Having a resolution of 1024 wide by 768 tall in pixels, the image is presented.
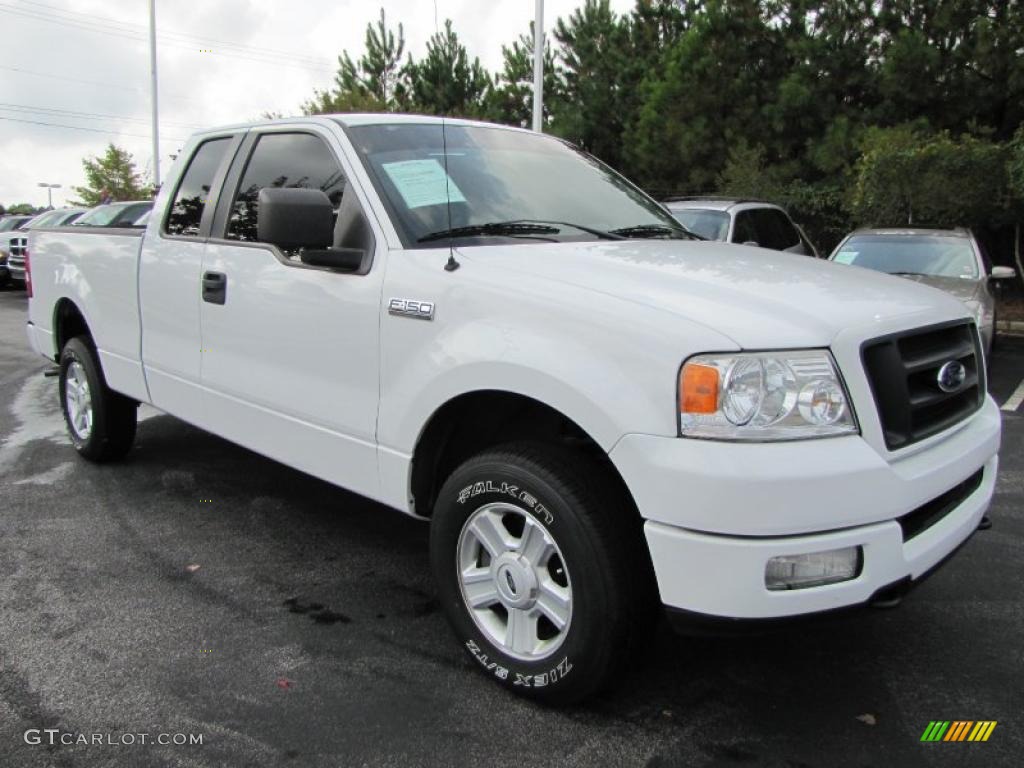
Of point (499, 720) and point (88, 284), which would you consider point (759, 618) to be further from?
point (88, 284)

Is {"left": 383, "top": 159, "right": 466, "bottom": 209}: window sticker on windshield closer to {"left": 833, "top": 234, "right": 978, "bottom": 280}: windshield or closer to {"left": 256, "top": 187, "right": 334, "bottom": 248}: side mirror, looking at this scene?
{"left": 256, "top": 187, "right": 334, "bottom": 248}: side mirror

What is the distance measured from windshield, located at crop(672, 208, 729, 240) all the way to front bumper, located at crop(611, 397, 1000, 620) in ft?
21.9

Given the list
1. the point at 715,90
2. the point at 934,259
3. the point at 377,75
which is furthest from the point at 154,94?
the point at 934,259

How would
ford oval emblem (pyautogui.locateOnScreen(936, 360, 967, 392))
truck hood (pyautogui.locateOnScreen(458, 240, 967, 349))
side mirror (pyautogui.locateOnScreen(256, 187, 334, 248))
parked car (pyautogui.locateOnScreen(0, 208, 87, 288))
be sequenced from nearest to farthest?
truck hood (pyautogui.locateOnScreen(458, 240, 967, 349)) < ford oval emblem (pyautogui.locateOnScreen(936, 360, 967, 392)) < side mirror (pyautogui.locateOnScreen(256, 187, 334, 248)) < parked car (pyautogui.locateOnScreen(0, 208, 87, 288))

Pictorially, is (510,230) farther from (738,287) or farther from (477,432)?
(738,287)

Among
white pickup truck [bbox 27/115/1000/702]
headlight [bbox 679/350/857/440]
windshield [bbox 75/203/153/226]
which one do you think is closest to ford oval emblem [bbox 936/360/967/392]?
white pickup truck [bbox 27/115/1000/702]

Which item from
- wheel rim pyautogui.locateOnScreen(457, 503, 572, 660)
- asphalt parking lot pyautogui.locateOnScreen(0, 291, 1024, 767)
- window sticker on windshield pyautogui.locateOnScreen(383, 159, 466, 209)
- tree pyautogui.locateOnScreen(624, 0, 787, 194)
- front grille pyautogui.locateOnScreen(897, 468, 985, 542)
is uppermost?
tree pyautogui.locateOnScreen(624, 0, 787, 194)

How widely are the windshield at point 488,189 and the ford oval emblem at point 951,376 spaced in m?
1.30

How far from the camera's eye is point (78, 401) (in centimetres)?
544

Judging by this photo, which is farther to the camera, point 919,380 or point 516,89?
point 516,89

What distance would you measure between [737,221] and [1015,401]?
312cm

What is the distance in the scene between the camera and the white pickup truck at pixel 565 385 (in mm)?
2270

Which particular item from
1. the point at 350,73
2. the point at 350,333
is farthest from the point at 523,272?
the point at 350,73

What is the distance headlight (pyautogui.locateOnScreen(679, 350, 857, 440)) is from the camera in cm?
226
